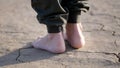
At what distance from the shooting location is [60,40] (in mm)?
1930

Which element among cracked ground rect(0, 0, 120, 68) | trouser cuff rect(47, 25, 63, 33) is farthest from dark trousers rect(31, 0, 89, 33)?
cracked ground rect(0, 0, 120, 68)

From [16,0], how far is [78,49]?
1109mm

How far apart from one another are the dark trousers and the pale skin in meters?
0.05

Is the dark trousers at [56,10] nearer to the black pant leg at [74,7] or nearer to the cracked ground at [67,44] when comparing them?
the black pant leg at [74,7]

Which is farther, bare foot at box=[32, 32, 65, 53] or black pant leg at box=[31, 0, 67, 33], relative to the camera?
bare foot at box=[32, 32, 65, 53]

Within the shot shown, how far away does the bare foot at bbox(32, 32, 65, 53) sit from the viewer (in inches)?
75.8

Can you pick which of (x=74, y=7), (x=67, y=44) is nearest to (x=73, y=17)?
(x=74, y=7)

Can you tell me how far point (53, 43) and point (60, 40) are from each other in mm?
48

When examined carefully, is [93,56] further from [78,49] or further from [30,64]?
[30,64]

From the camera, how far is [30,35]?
2.20m

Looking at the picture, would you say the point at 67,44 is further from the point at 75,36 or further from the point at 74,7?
the point at 74,7

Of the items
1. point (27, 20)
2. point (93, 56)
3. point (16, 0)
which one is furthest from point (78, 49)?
point (16, 0)

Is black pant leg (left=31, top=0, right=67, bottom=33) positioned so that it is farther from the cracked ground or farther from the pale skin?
the cracked ground

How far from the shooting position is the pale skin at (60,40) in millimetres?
1928
